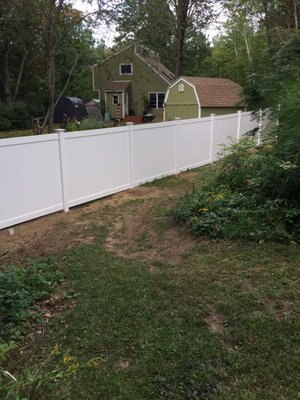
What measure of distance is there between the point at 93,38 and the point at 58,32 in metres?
1.31

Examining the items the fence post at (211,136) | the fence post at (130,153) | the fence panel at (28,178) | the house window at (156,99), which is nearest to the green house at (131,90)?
the house window at (156,99)

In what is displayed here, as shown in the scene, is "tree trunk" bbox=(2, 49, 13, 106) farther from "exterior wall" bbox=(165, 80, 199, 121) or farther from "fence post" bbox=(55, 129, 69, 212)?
"fence post" bbox=(55, 129, 69, 212)

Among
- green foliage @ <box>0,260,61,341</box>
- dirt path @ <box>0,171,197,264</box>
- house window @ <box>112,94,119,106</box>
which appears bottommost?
dirt path @ <box>0,171,197,264</box>

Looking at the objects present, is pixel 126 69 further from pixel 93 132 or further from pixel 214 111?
pixel 93 132

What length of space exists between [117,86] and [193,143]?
23443 millimetres

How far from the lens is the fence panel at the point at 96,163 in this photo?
6066 millimetres

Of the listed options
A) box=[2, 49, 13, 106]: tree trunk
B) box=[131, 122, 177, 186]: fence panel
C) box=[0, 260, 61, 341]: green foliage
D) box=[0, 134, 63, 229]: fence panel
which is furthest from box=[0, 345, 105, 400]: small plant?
box=[2, 49, 13, 106]: tree trunk

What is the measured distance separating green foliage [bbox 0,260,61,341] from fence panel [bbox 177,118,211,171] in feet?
18.8

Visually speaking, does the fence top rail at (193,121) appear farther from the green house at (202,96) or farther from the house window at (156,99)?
the house window at (156,99)

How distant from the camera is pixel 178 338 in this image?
2.45 m

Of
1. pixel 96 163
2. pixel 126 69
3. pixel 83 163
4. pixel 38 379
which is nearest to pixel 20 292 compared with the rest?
pixel 38 379

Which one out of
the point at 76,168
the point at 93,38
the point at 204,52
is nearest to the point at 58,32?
the point at 93,38

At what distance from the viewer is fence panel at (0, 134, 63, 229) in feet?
16.6

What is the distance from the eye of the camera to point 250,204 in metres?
4.46
